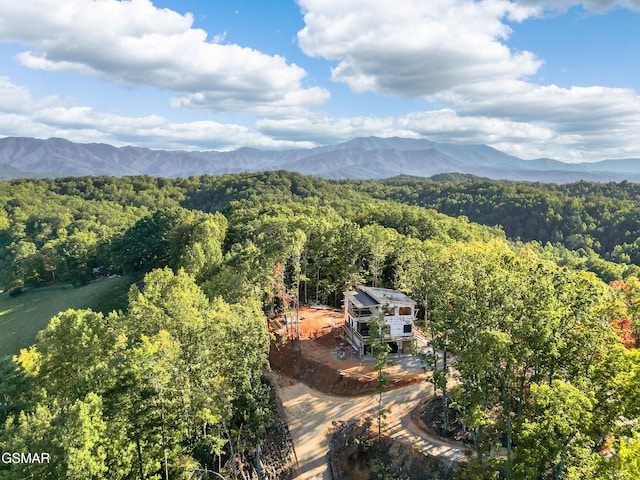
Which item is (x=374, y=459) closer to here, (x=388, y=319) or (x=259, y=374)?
(x=259, y=374)

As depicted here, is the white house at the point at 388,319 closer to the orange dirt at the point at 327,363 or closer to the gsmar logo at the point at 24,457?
the orange dirt at the point at 327,363

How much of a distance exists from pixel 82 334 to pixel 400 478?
19838 millimetres

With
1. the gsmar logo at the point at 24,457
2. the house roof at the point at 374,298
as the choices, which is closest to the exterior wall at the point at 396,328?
the house roof at the point at 374,298

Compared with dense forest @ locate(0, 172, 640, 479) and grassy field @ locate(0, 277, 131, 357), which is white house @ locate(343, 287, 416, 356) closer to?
dense forest @ locate(0, 172, 640, 479)

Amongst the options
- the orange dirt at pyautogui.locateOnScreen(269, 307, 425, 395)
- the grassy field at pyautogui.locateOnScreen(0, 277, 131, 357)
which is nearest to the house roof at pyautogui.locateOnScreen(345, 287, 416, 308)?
the orange dirt at pyautogui.locateOnScreen(269, 307, 425, 395)

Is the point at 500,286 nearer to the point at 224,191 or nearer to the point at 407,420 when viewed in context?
the point at 407,420

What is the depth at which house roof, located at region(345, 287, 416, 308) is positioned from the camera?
35250 millimetres

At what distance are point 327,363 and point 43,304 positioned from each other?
5140 centimetres

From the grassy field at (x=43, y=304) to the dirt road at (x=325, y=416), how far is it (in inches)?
1332

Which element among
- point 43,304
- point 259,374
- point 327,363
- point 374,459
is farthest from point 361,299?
point 43,304

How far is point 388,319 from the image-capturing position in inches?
1366

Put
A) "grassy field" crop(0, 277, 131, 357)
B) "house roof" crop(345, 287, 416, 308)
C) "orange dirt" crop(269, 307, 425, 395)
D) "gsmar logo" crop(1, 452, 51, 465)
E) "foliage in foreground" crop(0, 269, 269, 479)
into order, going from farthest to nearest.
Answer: "grassy field" crop(0, 277, 131, 357) < "house roof" crop(345, 287, 416, 308) < "orange dirt" crop(269, 307, 425, 395) < "foliage in foreground" crop(0, 269, 269, 479) < "gsmar logo" crop(1, 452, 51, 465)

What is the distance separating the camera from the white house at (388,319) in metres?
34.7

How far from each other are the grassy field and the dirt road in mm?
33845
